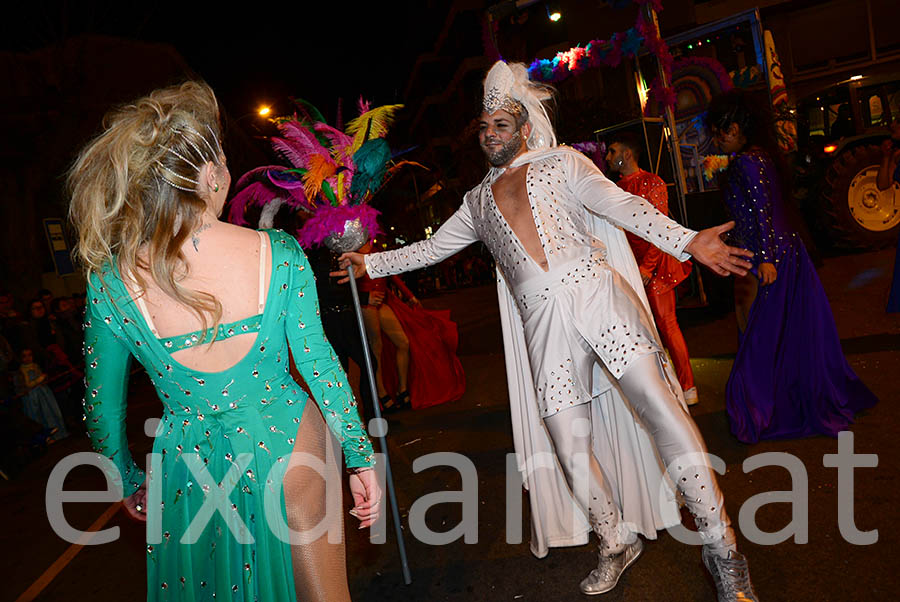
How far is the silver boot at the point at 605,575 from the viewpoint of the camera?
8.75 ft

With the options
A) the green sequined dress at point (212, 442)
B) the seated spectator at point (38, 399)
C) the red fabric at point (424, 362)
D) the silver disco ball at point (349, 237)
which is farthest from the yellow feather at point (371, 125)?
the seated spectator at point (38, 399)

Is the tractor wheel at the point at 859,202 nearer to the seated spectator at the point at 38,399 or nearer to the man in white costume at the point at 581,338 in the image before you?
the man in white costume at the point at 581,338

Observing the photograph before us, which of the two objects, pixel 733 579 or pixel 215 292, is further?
pixel 733 579

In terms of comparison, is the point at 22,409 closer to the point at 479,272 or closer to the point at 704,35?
the point at 704,35

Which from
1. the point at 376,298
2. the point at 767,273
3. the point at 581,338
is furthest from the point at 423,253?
the point at 376,298

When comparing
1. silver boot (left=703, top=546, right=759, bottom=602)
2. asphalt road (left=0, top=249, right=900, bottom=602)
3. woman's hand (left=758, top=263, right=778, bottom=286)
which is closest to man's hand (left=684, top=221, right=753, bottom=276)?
silver boot (left=703, top=546, right=759, bottom=602)

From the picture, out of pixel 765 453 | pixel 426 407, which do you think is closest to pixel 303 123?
pixel 765 453

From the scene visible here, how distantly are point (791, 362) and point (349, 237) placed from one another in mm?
2881

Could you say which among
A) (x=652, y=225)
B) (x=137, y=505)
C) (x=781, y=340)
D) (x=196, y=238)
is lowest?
(x=781, y=340)

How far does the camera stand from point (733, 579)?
7.79 feet

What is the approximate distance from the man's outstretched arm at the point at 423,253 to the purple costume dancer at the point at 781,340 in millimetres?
1973

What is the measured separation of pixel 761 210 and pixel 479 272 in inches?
801

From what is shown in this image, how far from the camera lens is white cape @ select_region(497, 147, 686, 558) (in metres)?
2.98

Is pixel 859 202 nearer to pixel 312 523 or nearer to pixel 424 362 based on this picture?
pixel 424 362
